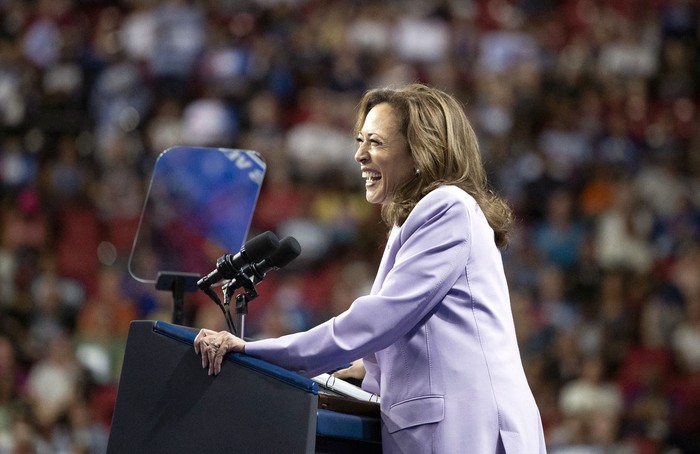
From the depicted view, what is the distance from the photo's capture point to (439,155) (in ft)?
9.90

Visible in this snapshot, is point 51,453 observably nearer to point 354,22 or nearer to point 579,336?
point 579,336

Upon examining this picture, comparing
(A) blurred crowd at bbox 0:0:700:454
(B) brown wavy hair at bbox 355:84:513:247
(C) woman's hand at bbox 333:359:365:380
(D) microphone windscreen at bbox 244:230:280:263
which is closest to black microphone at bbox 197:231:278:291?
(D) microphone windscreen at bbox 244:230:280:263

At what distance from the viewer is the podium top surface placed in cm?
263

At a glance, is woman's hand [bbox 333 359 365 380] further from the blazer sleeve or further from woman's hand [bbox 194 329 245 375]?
woman's hand [bbox 194 329 245 375]

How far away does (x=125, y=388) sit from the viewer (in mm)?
2930

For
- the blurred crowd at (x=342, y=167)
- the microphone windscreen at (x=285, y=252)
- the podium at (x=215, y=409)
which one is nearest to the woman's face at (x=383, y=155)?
the microphone windscreen at (x=285, y=252)

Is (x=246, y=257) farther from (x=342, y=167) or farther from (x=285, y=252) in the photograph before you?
(x=342, y=167)

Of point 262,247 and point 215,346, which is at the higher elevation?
point 262,247

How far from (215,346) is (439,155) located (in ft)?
2.57

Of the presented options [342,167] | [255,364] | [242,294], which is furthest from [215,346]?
[342,167]

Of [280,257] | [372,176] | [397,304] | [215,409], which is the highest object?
[372,176]

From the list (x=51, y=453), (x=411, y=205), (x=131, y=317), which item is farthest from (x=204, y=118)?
(x=411, y=205)

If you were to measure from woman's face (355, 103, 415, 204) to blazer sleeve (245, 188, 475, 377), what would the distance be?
222 mm

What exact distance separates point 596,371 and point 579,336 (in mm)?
439
